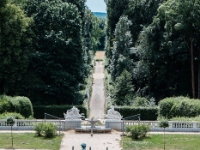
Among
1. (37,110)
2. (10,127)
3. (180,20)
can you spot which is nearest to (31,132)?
(10,127)

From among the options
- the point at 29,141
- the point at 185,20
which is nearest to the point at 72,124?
the point at 29,141

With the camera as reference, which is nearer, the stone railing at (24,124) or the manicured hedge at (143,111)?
the stone railing at (24,124)

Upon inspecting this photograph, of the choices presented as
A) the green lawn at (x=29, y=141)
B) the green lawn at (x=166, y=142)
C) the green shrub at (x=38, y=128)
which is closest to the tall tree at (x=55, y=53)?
the green shrub at (x=38, y=128)

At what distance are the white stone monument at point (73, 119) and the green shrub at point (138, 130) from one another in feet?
15.1

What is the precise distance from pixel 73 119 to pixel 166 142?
7.76 metres

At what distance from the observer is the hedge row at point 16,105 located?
135ft

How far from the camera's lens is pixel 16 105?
137 ft

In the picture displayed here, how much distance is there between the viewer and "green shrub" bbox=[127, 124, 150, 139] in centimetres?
3111

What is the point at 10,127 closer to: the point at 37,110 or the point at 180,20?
the point at 37,110

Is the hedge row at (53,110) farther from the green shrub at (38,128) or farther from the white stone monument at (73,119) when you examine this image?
the green shrub at (38,128)

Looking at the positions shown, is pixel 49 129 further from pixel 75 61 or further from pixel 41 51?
pixel 41 51

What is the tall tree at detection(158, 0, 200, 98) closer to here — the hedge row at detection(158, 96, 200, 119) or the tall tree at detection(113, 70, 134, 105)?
the tall tree at detection(113, 70, 134, 105)

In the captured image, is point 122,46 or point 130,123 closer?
point 130,123

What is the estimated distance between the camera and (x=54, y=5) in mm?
52938
